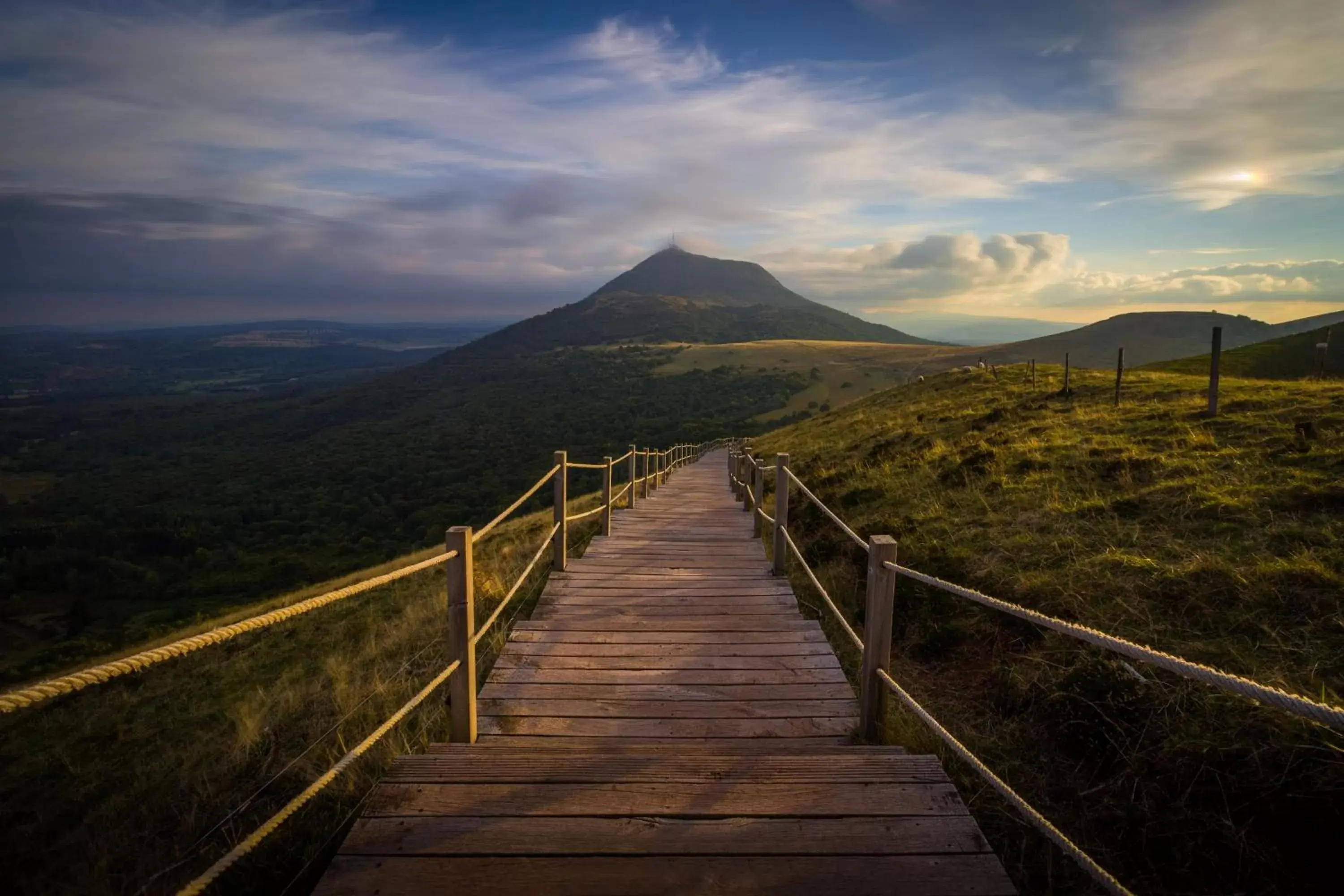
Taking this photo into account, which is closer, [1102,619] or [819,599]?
[1102,619]

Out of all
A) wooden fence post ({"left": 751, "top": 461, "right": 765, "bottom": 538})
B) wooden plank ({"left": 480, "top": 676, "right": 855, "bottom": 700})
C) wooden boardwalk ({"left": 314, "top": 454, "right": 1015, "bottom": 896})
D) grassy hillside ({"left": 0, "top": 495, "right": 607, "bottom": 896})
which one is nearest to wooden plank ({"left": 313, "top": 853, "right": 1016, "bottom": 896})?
wooden boardwalk ({"left": 314, "top": 454, "right": 1015, "bottom": 896})

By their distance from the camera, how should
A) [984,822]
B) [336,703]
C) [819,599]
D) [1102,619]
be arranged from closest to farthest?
1. [984,822]
2. [1102,619]
3. [336,703]
4. [819,599]

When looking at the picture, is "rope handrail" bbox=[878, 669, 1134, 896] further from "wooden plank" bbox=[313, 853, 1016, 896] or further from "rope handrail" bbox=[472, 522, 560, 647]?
"rope handrail" bbox=[472, 522, 560, 647]

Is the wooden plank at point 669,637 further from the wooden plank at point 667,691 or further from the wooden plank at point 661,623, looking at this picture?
the wooden plank at point 667,691

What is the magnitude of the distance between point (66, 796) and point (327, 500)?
5290 cm

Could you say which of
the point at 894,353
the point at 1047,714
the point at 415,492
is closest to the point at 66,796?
the point at 1047,714

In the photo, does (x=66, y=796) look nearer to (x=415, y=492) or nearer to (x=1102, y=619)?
(x=1102, y=619)

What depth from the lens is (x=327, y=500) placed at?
53.2 metres

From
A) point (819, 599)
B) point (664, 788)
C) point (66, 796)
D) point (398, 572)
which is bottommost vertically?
point (66, 796)

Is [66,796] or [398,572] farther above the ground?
[398,572]

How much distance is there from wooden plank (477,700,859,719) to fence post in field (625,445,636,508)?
283 inches

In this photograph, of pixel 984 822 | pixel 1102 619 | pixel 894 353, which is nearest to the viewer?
pixel 984 822

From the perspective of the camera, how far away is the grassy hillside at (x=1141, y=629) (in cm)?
264

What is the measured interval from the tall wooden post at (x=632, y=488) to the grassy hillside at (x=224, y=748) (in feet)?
6.00
